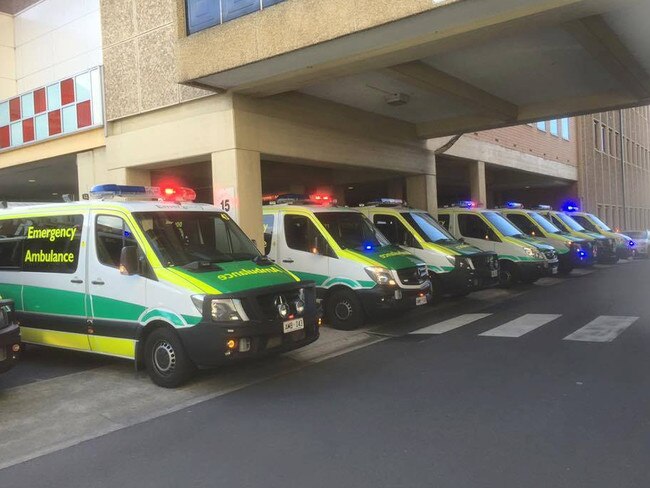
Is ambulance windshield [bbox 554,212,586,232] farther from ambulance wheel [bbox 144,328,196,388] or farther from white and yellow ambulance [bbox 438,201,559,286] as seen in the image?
ambulance wheel [bbox 144,328,196,388]

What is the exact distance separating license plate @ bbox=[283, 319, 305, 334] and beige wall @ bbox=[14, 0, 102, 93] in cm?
1017

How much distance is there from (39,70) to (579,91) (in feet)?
46.5

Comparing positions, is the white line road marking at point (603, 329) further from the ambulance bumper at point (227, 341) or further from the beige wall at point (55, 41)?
the beige wall at point (55, 41)

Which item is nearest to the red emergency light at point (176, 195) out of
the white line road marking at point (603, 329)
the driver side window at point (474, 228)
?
the white line road marking at point (603, 329)

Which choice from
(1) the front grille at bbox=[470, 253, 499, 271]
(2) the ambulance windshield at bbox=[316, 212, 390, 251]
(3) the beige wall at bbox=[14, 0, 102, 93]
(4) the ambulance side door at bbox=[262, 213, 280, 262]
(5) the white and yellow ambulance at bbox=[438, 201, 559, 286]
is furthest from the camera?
(3) the beige wall at bbox=[14, 0, 102, 93]

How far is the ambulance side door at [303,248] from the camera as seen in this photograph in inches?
389

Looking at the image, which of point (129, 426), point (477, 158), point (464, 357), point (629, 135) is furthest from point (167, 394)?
point (629, 135)

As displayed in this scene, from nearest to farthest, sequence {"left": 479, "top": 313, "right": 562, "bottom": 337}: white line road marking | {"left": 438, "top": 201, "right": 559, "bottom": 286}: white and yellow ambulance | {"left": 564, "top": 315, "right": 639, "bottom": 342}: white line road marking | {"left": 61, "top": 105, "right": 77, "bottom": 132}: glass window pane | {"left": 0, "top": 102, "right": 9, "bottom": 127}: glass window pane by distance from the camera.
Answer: {"left": 564, "top": 315, "right": 639, "bottom": 342}: white line road marking < {"left": 479, "top": 313, "right": 562, "bottom": 337}: white line road marking < {"left": 438, "top": 201, "right": 559, "bottom": 286}: white and yellow ambulance < {"left": 61, "top": 105, "right": 77, "bottom": 132}: glass window pane < {"left": 0, "top": 102, "right": 9, "bottom": 127}: glass window pane

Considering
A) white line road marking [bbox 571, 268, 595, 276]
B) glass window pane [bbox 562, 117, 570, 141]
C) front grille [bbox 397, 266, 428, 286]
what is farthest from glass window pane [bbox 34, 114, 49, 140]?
glass window pane [bbox 562, 117, 570, 141]

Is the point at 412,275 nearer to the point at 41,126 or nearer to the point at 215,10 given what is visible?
the point at 215,10

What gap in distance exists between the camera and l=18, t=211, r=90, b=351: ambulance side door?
278 inches

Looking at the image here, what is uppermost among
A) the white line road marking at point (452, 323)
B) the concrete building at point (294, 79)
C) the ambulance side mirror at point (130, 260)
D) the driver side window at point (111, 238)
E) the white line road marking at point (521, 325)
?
the concrete building at point (294, 79)

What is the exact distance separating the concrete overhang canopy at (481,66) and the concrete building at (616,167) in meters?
20.3

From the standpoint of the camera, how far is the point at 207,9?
10.2 m
